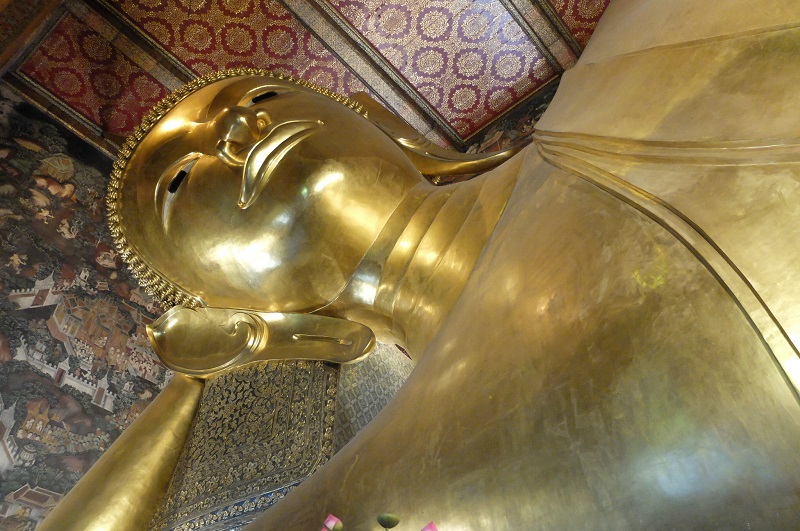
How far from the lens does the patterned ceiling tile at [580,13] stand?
124 inches

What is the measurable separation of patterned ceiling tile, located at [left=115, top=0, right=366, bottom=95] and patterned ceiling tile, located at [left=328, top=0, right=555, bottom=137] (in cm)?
25

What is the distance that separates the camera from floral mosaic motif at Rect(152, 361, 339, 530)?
1413 millimetres

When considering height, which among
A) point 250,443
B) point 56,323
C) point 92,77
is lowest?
point 250,443

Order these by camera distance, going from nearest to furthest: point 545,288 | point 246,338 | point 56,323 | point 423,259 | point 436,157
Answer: point 545,288 < point 423,259 < point 246,338 < point 436,157 < point 56,323

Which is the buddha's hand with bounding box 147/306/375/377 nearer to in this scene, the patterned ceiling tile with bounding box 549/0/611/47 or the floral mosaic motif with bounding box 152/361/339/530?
the floral mosaic motif with bounding box 152/361/339/530

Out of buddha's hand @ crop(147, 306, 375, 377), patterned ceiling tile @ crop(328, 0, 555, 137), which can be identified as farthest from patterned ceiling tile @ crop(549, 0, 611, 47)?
buddha's hand @ crop(147, 306, 375, 377)

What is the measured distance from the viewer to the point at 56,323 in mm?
2768

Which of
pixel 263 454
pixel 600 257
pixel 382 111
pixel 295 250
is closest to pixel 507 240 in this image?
pixel 600 257

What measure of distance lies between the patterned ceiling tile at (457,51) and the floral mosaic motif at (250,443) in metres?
2.10

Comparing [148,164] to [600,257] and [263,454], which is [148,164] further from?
[600,257]

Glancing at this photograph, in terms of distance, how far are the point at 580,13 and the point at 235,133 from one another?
226 cm

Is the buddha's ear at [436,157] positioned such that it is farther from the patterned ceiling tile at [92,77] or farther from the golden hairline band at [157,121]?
the patterned ceiling tile at [92,77]

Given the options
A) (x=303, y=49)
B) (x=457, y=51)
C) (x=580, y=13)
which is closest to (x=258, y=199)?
(x=303, y=49)

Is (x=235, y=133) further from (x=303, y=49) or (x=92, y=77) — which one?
(x=92, y=77)
